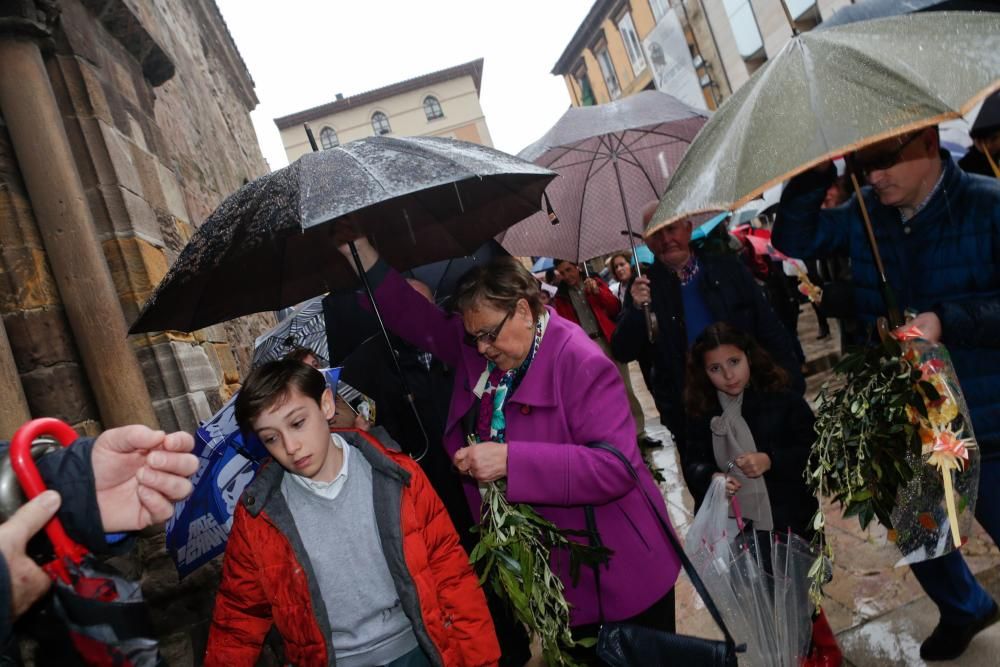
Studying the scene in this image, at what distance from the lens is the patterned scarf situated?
2.05 meters

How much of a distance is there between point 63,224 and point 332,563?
1866mm

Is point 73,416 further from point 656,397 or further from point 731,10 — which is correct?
point 731,10

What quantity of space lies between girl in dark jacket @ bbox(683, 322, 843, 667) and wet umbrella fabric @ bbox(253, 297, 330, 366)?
69.4 inches

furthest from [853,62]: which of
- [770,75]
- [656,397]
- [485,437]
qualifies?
[656,397]

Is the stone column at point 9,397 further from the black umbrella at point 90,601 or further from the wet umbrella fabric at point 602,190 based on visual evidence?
the wet umbrella fabric at point 602,190

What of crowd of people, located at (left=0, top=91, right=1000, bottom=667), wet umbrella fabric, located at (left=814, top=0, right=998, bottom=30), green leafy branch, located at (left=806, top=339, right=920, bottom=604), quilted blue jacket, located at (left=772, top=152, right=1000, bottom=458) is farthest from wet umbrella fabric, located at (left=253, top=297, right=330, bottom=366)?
wet umbrella fabric, located at (left=814, top=0, right=998, bottom=30)

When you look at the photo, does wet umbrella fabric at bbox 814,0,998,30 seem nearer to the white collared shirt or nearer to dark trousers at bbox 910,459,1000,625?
dark trousers at bbox 910,459,1000,625

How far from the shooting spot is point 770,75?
173 cm

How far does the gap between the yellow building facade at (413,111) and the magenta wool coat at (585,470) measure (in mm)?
32306

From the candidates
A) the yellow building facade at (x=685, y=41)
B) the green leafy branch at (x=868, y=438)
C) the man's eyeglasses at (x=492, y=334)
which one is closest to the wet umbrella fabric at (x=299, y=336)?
the man's eyeglasses at (x=492, y=334)

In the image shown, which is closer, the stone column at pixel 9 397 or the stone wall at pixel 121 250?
Answer: the stone column at pixel 9 397

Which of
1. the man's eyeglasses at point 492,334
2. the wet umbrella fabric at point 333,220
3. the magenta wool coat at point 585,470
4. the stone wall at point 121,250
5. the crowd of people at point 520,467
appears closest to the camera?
the wet umbrella fabric at point 333,220

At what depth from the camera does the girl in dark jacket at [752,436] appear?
2.38 meters

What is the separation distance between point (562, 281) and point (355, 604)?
3768 millimetres
